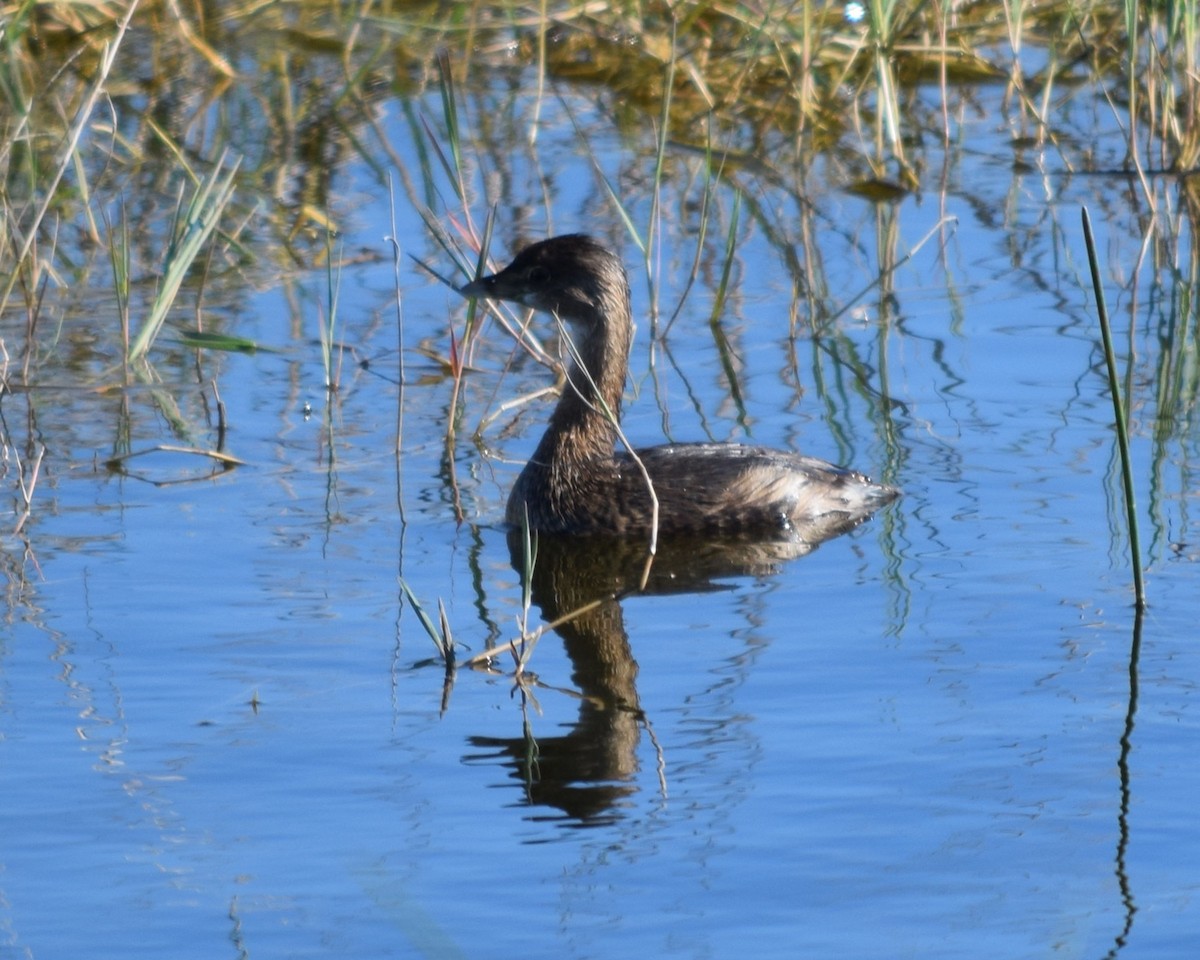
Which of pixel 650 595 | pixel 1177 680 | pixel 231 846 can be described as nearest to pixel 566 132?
pixel 650 595

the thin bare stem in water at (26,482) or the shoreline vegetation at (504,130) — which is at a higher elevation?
the shoreline vegetation at (504,130)

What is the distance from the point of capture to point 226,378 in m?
8.21

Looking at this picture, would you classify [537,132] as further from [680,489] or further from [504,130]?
[680,489]

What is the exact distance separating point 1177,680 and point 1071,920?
130 cm

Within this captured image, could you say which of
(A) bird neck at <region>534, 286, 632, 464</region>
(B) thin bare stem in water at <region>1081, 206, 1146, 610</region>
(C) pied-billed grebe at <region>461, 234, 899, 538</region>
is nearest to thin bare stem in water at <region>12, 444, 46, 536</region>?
(C) pied-billed grebe at <region>461, 234, 899, 538</region>

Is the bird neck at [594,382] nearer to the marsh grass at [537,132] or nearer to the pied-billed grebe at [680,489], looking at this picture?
the pied-billed grebe at [680,489]

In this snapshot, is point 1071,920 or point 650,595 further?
point 650,595

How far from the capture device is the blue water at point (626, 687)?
4.21 m

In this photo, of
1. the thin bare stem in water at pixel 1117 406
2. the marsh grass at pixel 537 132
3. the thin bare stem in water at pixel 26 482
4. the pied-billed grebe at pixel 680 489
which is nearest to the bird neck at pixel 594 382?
the pied-billed grebe at pixel 680 489

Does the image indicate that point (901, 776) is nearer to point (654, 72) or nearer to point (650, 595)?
point (650, 595)

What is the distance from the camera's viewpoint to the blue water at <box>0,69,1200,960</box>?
4215 mm

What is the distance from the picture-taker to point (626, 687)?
5414mm

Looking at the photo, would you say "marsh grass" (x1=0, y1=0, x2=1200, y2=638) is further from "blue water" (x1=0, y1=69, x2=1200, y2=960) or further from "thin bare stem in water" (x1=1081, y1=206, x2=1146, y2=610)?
"thin bare stem in water" (x1=1081, y1=206, x2=1146, y2=610)

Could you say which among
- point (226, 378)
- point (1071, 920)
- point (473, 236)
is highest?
point (473, 236)
